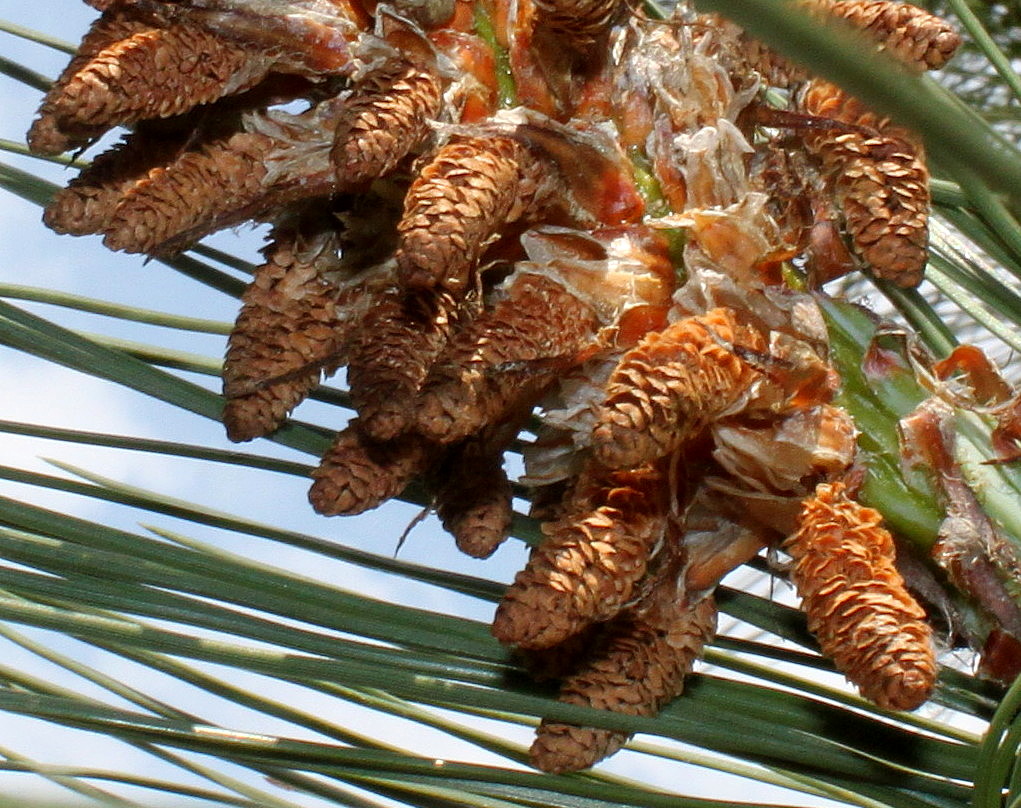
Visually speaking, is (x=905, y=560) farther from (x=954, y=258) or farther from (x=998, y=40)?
(x=998, y=40)

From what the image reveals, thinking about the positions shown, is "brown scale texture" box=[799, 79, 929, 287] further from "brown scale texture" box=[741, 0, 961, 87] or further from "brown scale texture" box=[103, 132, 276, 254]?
"brown scale texture" box=[103, 132, 276, 254]

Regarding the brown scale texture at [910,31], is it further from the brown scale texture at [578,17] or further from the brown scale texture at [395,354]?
the brown scale texture at [395,354]

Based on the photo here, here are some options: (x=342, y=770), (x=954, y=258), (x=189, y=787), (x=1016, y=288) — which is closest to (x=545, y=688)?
(x=342, y=770)

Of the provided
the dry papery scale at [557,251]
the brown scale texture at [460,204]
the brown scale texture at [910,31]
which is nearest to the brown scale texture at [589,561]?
the dry papery scale at [557,251]

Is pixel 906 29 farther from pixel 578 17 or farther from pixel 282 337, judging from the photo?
pixel 282 337

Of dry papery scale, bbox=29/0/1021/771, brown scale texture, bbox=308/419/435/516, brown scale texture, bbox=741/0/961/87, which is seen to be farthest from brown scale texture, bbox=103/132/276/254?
brown scale texture, bbox=741/0/961/87

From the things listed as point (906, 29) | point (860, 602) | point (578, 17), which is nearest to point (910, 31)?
point (906, 29)

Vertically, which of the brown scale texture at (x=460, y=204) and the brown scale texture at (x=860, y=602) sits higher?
the brown scale texture at (x=460, y=204)
